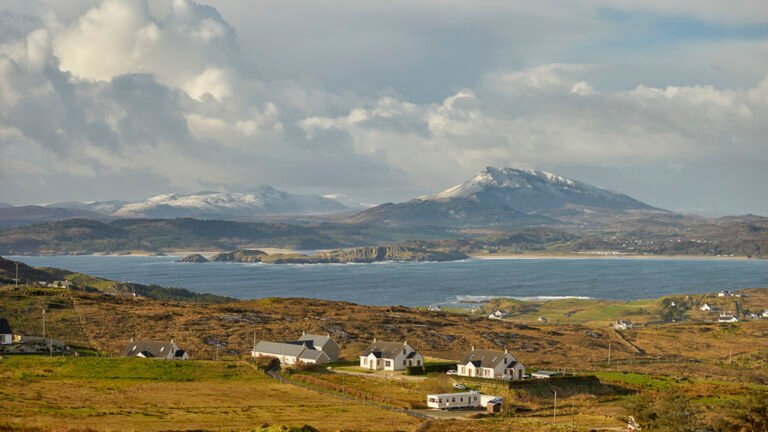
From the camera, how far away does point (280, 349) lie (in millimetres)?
86188

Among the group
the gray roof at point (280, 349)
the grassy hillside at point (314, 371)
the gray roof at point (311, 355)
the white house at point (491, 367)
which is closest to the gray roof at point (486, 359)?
the white house at point (491, 367)

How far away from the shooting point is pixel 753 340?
421 ft

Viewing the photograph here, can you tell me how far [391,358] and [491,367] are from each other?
10337 mm

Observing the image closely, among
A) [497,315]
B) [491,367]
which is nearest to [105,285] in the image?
[497,315]

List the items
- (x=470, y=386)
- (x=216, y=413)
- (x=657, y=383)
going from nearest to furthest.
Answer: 1. (x=216, y=413)
2. (x=470, y=386)
3. (x=657, y=383)

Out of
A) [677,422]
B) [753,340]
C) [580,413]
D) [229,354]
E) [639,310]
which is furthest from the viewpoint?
[639,310]

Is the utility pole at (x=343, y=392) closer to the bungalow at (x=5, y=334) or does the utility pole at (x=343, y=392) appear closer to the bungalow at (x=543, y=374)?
the bungalow at (x=543, y=374)

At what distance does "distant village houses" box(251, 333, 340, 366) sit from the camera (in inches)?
3280

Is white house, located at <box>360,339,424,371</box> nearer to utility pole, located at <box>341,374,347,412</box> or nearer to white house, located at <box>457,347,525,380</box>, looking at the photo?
white house, located at <box>457,347,525,380</box>

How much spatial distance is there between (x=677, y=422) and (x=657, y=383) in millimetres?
32995

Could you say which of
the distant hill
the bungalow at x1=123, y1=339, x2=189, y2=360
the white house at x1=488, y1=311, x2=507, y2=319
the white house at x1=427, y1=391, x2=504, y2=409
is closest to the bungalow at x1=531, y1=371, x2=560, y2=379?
the white house at x1=427, y1=391, x2=504, y2=409

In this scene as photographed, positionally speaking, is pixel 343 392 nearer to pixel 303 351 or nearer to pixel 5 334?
pixel 303 351

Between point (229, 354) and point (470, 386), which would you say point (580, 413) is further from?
point (229, 354)

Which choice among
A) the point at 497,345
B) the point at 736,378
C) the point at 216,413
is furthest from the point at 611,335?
the point at 216,413
